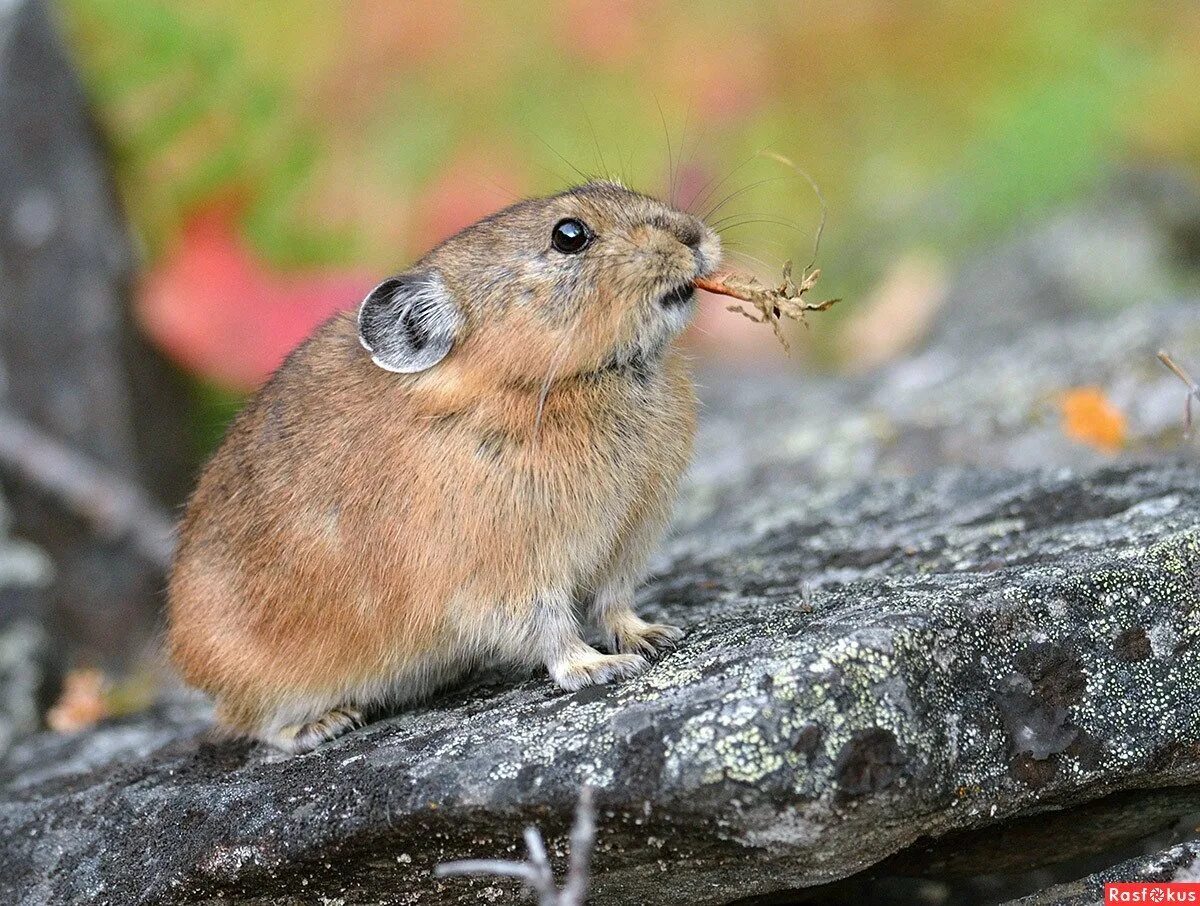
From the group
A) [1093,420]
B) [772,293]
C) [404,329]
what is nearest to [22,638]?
[404,329]

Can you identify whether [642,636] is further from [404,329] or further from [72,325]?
[72,325]

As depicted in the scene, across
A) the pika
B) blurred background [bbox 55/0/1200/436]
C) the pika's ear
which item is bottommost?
the pika

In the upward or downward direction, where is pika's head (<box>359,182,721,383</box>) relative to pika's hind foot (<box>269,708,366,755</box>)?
upward

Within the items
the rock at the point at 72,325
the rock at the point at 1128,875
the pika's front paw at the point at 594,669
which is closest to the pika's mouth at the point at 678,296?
the pika's front paw at the point at 594,669

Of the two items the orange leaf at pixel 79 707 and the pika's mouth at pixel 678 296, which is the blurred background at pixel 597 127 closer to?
the orange leaf at pixel 79 707

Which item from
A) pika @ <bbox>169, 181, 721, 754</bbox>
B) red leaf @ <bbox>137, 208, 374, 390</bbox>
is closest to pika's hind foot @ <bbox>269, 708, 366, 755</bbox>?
pika @ <bbox>169, 181, 721, 754</bbox>

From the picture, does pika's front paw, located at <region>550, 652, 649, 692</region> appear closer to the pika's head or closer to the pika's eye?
the pika's head

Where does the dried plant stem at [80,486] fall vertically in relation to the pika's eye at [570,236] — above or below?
above
